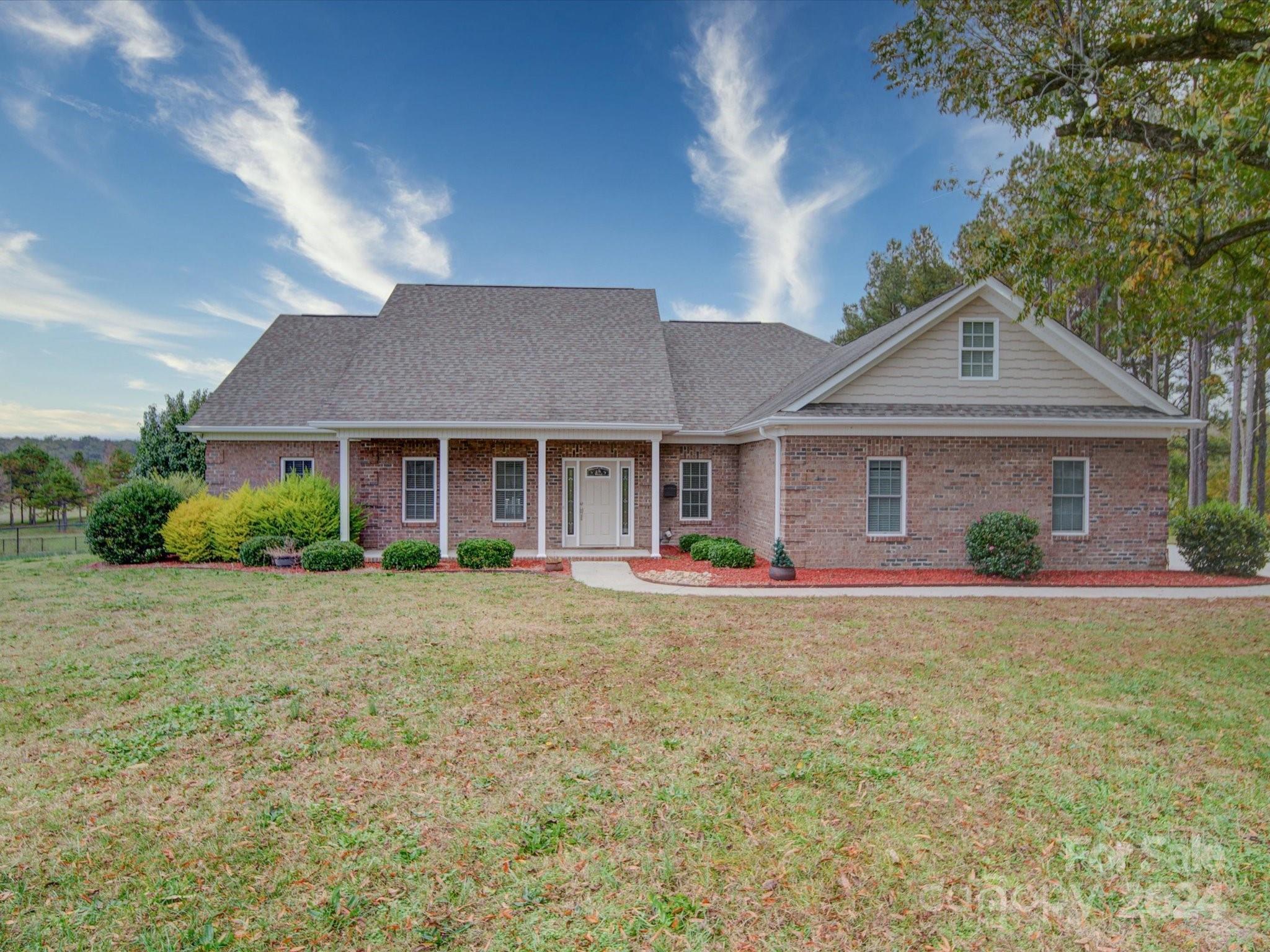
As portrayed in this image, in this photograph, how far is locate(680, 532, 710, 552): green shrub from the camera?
16.2m

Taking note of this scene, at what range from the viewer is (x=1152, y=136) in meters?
7.81

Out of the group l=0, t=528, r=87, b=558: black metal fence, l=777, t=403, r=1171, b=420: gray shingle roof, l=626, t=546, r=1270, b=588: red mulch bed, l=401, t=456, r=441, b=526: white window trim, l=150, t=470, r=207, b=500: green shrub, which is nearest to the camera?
l=626, t=546, r=1270, b=588: red mulch bed

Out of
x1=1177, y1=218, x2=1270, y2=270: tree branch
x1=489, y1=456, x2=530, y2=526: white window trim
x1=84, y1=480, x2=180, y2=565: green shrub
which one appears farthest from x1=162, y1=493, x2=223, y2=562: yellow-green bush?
x1=1177, y1=218, x2=1270, y2=270: tree branch

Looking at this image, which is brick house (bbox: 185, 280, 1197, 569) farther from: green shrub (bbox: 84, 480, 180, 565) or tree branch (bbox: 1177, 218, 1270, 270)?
tree branch (bbox: 1177, 218, 1270, 270)

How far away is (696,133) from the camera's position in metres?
18.3

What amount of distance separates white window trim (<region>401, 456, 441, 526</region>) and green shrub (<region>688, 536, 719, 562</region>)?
21.6 ft

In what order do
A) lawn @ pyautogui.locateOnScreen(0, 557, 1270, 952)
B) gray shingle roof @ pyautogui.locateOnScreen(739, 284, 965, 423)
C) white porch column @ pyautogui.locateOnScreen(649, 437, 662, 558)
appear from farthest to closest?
white porch column @ pyautogui.locateOnScreen(649, 437, 662, 558), gray shingle roof @ pyautogui.locateOnScreen(739, 284, 965, 423), lawn @ pyautogui.locateOnScreen(0, 557, 1270, 952)

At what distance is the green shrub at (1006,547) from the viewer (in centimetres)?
1262

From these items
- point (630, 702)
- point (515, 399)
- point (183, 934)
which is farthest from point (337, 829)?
point (515, 399)

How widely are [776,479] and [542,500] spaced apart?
5.50 m

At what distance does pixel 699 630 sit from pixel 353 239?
56.7ft

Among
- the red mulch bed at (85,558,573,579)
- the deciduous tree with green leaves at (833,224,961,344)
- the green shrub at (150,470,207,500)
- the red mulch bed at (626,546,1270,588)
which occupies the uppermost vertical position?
the deciduous tree with green leaves at (833,224,961,344)

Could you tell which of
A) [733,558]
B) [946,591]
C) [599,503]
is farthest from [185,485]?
[946,591]

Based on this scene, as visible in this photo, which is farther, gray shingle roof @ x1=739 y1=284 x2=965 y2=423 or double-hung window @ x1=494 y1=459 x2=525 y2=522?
double-hung window @ x1=494 y1=459 x2=525 y2=522
